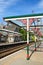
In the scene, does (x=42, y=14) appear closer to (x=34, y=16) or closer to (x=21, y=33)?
(x=34, y=16)

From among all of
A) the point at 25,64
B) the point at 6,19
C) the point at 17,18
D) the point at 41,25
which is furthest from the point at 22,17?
the point at 41,25

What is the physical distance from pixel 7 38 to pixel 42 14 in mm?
55695

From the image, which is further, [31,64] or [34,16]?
[34,16]

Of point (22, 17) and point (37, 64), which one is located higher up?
point (22, 17)

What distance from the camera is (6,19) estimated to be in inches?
547

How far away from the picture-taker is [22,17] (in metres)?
13.2

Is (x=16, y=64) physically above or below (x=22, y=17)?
below

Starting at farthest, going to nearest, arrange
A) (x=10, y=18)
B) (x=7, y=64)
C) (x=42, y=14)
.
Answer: (x=10, y=18)
(x=42, y=14)
(x=7, y=64)

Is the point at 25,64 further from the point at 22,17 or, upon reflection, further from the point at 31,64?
the point at 22,17

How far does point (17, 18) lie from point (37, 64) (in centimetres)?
442

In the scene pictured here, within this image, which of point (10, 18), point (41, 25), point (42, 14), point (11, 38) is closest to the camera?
point (42, 14)

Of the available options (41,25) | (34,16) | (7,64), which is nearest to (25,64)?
(7,64)

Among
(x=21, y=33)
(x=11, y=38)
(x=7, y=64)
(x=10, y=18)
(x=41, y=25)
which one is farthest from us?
(x=21, y=33)

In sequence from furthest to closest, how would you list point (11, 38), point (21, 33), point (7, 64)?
point (21, 33), point (11, 38), point (7, 64)
